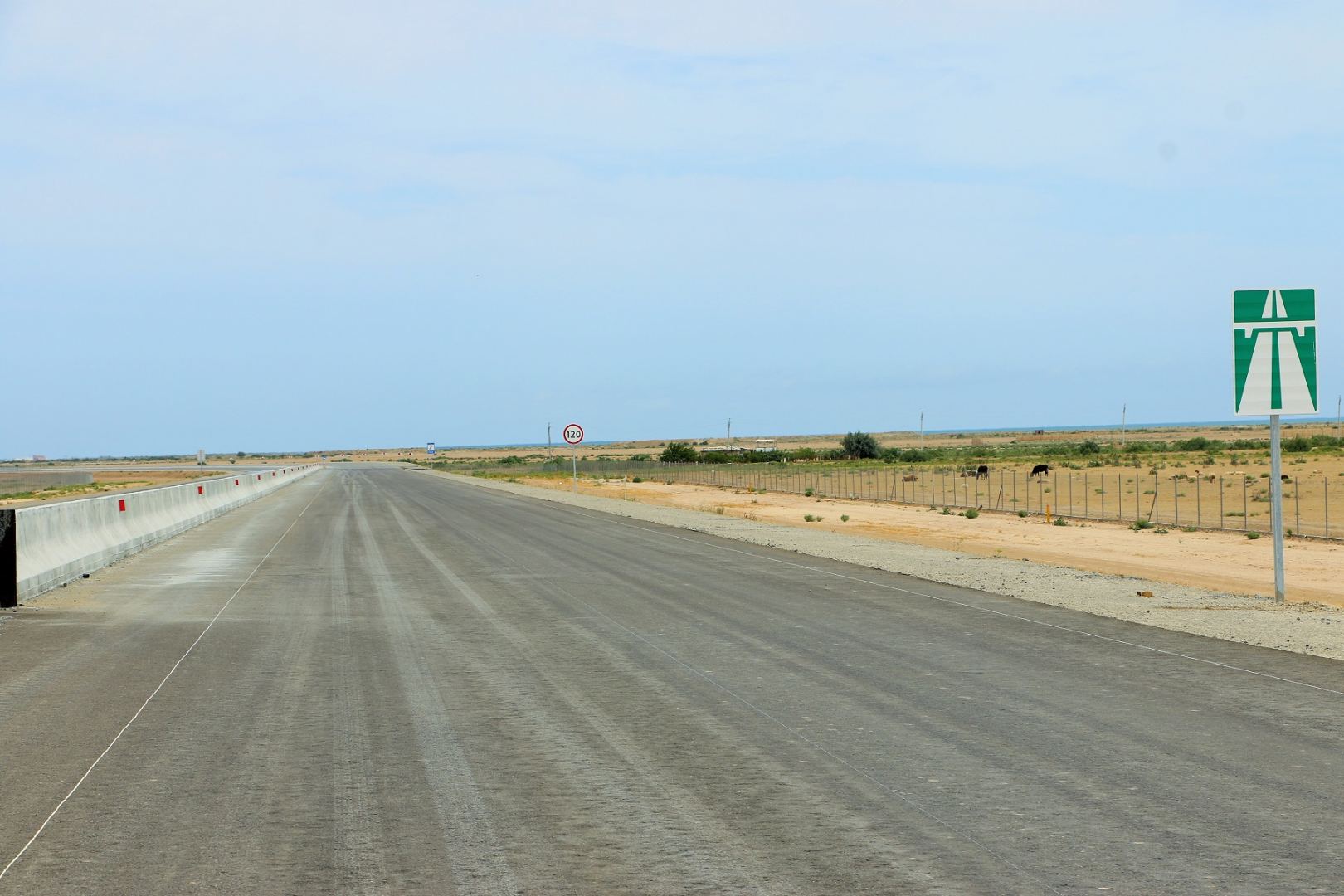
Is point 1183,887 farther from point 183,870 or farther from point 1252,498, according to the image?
point 1252,498

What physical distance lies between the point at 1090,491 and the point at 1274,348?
46979 mm

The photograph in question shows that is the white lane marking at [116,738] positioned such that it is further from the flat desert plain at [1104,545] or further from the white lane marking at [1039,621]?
the flat desert plain at [1104,545]

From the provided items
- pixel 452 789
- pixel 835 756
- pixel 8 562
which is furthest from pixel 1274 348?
pixel 8 562

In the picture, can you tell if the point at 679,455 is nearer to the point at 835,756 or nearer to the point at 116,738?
the point at 116,738

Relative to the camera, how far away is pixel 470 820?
646 centimetres

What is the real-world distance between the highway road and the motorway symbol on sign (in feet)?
11.5

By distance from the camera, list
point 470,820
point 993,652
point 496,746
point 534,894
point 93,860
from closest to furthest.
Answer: point 534,894
point 93,860
point 470,820
point 496,746
point 993,652

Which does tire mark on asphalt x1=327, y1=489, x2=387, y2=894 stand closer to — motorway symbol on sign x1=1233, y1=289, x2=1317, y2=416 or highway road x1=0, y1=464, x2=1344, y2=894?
highway road x1=0, y1=464, x2=1344, y2=894


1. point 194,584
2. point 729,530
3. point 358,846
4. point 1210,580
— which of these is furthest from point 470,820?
point 729,530

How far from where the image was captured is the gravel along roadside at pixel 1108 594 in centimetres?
1361

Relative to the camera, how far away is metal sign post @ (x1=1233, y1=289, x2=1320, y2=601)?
49.1 ft

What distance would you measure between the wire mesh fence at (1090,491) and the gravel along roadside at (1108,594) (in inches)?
516

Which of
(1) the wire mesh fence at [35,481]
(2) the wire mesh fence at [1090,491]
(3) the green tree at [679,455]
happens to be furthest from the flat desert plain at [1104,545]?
(3) the green tree at [679,455]

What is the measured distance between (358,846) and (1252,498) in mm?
51090
